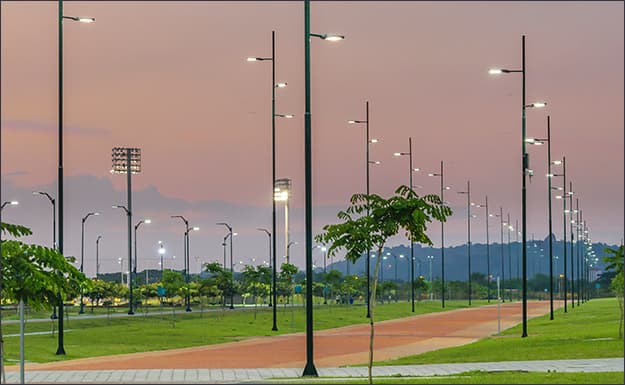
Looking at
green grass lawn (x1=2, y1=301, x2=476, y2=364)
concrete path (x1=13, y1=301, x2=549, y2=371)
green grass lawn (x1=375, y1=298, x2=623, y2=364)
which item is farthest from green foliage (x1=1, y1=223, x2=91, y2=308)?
green grass lawn (x1=2, y1=301, x2=476, y2=364)

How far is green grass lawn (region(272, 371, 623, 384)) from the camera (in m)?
26.6

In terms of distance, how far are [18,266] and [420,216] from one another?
10.1m

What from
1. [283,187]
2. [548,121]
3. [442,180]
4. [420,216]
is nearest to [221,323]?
[548,121]

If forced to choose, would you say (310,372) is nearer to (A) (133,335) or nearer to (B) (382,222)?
(B) (382,222)

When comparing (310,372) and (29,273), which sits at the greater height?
(29,273)

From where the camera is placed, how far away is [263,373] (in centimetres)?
3588

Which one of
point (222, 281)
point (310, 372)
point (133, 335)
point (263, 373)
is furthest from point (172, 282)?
point (310, 372)

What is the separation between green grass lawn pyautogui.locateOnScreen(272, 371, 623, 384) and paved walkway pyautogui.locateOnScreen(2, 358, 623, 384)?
5.75 feet

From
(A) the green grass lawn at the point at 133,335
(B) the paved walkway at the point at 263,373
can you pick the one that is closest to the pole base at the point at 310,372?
(B) the paved walkway at the point at 263,373

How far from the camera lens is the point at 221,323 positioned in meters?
85.1

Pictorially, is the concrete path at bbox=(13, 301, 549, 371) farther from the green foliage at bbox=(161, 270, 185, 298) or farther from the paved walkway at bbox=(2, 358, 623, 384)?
the green foliage at bbox=(161, 270, 185, 298)

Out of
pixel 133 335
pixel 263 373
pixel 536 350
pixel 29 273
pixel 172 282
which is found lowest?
pixel 133 335

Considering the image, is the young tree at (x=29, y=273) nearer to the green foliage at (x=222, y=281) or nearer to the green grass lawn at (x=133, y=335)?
the green grass lawn at (x=133, y=335)

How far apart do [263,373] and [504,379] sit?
1019 centimetres
